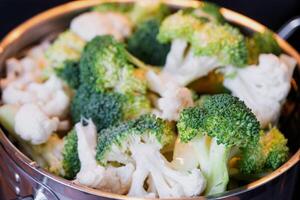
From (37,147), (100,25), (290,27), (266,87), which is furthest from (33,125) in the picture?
(290,27)

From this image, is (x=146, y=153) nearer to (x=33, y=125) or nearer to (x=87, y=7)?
(x=33, y=125)

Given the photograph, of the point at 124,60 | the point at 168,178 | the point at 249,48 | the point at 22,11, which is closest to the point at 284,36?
the point at 249,48

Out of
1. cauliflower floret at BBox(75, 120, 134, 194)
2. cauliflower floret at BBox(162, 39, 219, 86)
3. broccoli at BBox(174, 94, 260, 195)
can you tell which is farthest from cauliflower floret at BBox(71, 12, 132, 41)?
broccoli at BBox(174, 94, 260, 195)

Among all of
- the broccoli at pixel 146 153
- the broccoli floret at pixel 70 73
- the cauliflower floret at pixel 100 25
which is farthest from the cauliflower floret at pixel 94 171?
the cauliflower floret at pixel 100 25

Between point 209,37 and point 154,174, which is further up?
point 209,37

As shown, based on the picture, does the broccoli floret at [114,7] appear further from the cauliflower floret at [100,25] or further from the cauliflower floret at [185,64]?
the cauliflower floret at [185,64]

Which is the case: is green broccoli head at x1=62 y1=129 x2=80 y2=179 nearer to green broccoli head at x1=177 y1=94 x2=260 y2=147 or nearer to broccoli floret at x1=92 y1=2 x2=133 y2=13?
green broccoli head at x1=177 y1=94 x2=260 y2=147

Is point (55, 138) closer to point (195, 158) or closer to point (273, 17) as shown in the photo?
point (195, 158)
